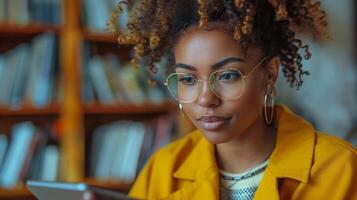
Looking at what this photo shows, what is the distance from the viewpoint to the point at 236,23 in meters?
1.12

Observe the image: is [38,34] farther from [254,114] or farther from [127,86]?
[254,114]

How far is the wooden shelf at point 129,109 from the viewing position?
8.43 feet

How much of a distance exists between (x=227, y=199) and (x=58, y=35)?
1.49 m

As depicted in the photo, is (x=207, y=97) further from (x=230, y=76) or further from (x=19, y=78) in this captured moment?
(x=19, y=78)

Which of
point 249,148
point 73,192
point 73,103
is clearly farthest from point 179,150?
point 73,103

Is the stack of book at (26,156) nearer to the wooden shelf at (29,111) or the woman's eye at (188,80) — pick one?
the wooden shelf at (29,111)

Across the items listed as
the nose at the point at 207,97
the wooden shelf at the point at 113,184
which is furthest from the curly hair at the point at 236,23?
the wooden shelf at the point at 113,184

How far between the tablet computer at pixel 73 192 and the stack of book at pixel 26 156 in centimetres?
142

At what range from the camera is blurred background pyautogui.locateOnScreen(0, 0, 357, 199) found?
242 cm

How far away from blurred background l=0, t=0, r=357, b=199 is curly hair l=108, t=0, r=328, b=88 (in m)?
1.11

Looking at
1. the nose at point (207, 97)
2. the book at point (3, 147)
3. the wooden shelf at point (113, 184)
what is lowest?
the wooden shelf at point (113, 184)

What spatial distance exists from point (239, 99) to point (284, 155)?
171mm

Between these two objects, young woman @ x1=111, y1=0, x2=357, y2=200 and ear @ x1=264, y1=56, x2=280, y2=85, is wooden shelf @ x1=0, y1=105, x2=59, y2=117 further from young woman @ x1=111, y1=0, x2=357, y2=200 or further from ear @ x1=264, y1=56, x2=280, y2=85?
ear @ x1=264, y1=56, x2=280, y2=85

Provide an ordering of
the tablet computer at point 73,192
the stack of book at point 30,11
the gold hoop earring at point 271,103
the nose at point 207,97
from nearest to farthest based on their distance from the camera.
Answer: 1. the tablet computer at point 73,192
2. the nose at point 207,97
3. the gold hoop earring at point 271,103
4. the stack of book at point 30,11
